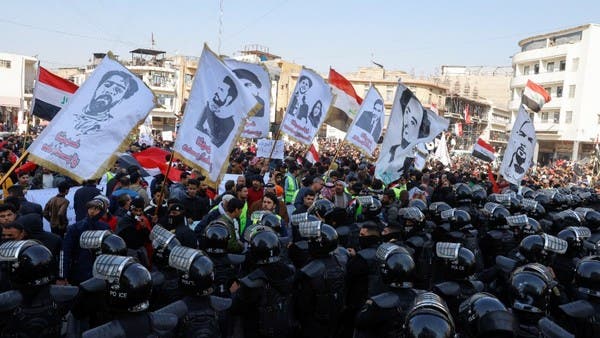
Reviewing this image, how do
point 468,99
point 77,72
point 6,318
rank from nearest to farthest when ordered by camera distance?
point 6,318, point 468,99, point 77,72

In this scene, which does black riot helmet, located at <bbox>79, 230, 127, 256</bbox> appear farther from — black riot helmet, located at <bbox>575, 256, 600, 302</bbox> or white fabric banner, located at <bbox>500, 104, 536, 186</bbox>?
white fabric banner, located at <bbox>500, 104, 536, 186</bbox>

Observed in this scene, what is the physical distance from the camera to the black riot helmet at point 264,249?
4707 millimetres

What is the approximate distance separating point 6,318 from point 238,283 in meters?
1.82

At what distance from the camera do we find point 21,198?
7500mm

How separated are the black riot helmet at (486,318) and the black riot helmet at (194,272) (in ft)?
6.14

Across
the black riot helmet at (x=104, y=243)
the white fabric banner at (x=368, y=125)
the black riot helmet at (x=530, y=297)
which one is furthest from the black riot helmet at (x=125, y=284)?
the white fabric banner at (x=368, y=125)

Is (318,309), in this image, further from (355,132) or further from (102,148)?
(355,132)

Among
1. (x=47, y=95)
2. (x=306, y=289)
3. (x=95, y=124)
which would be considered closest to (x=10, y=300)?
(x=306, y=289)

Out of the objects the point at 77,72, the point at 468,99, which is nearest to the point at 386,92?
the point at 468,99

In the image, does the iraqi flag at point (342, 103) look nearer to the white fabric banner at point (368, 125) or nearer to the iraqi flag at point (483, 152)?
the white fabric banner at point (368, 125)

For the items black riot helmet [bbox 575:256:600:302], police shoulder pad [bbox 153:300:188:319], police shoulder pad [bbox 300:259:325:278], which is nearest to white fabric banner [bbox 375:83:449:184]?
police shoulder pad [bbox 300:259:325:278]

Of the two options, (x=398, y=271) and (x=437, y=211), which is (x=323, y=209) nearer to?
(x=437, y=211)

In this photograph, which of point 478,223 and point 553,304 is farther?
point 478,223

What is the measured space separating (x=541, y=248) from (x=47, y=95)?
331 inches
